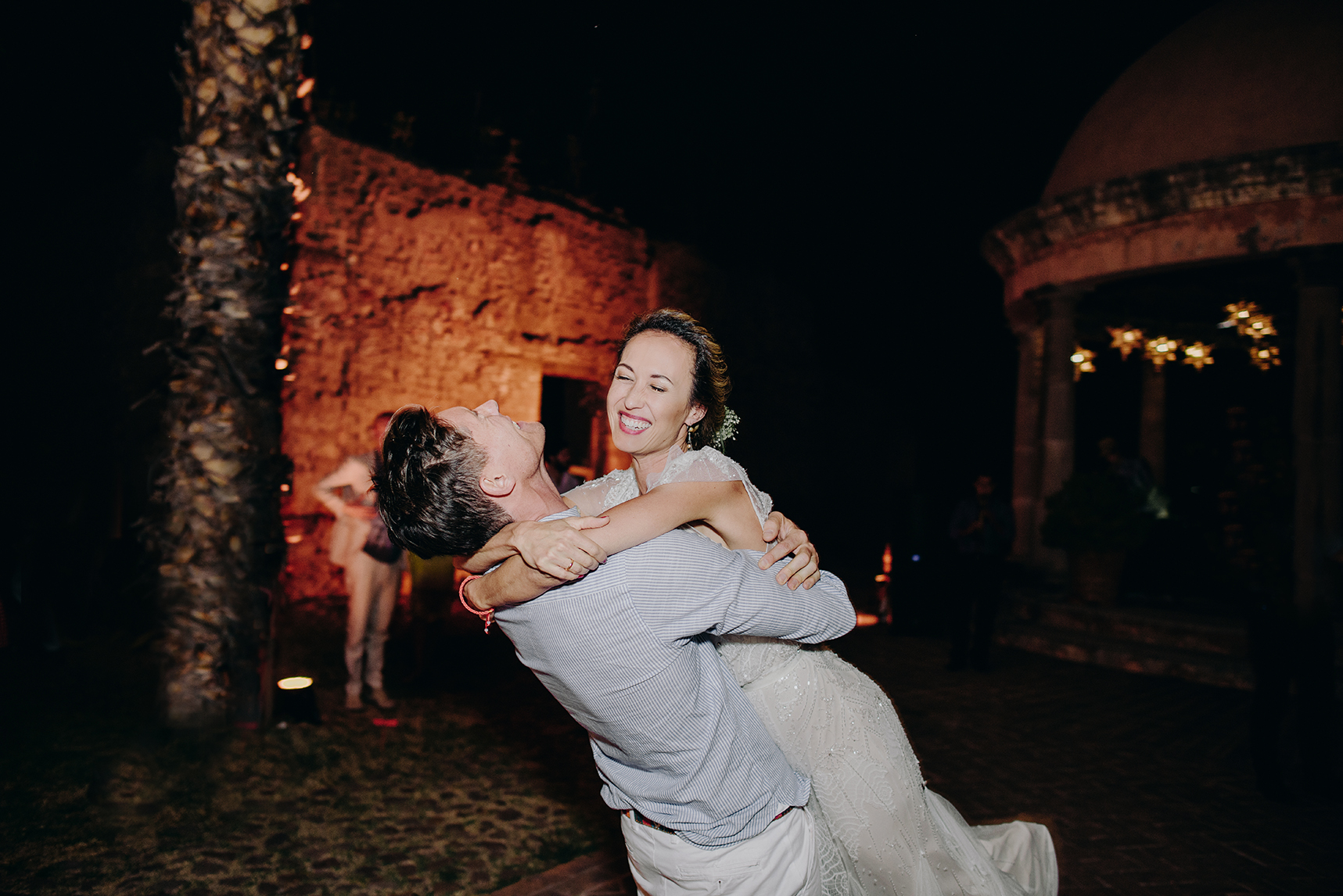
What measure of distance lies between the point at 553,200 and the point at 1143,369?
955 centimetres

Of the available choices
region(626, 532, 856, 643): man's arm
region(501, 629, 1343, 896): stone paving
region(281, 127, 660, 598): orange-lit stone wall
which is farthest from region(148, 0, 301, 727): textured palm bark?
region(626, 532, 856, 643): man's arm

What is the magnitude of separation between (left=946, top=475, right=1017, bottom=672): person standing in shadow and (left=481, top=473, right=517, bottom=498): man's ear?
658 centimetres

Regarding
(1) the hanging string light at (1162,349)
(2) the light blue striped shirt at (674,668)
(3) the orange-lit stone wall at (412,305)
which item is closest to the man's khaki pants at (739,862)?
(2) the light blue striped shirt at (674,668)

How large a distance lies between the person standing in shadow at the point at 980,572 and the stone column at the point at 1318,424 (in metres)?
2.91

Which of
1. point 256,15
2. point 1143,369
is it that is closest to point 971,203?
point 1143,369

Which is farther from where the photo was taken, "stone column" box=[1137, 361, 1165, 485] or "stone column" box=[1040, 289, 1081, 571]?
"stone column" box=[1137, 361, 1165, 485]

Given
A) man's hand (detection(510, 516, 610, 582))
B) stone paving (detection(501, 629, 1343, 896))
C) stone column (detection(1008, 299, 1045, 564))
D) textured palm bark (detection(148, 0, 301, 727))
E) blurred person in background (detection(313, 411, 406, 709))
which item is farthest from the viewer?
stone column (detection(1008, 299, 1045, 564))

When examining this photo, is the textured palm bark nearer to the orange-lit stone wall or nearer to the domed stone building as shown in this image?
the orange-lit stone wall

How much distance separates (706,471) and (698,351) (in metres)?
0.36

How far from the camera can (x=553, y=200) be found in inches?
464

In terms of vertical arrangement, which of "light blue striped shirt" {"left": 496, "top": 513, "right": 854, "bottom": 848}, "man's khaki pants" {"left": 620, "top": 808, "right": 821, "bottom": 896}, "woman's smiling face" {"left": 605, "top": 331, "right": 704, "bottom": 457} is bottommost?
"man's khaki pants" {"left": 620, "top": 808, "right": 821, "bottom": 896}

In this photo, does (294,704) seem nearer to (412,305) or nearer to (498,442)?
(498,442)

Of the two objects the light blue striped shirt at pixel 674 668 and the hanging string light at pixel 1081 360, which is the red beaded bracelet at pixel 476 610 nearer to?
the light blue striped shirt at pixel 674 668

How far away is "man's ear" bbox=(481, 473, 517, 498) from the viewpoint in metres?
1.66
